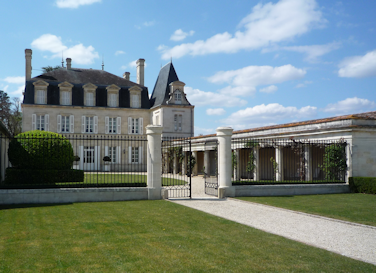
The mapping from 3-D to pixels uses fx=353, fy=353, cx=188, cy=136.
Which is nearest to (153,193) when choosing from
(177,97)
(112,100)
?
(177,97)

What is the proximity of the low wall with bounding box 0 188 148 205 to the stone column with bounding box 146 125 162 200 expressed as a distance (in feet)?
0.89

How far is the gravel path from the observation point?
Answer: 606 centimetres

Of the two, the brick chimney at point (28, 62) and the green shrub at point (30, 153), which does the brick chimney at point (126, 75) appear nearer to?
the brick chimney at point (28, 62)

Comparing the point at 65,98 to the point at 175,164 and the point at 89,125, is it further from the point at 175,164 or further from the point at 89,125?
the point at 175,164

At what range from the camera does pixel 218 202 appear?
11766 mm

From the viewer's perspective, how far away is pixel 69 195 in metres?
11.5

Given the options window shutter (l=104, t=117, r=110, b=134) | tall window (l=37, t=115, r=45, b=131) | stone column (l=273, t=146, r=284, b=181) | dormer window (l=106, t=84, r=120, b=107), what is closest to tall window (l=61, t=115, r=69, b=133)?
tall window (l=37, t=115, r=45, b=131)

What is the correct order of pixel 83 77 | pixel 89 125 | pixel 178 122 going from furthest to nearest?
pixel 83 77, pixel 178 122, pixel 89 125

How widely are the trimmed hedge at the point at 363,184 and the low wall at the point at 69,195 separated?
8.81m

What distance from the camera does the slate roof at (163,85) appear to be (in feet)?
126

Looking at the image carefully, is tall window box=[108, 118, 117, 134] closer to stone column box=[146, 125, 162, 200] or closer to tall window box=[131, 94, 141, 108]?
tall window box=[131, 94, 141, 108]

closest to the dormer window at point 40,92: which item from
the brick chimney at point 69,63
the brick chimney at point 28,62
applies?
the brick chimney at point 28,62

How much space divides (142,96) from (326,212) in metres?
31.6

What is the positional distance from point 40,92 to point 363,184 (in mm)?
30801
